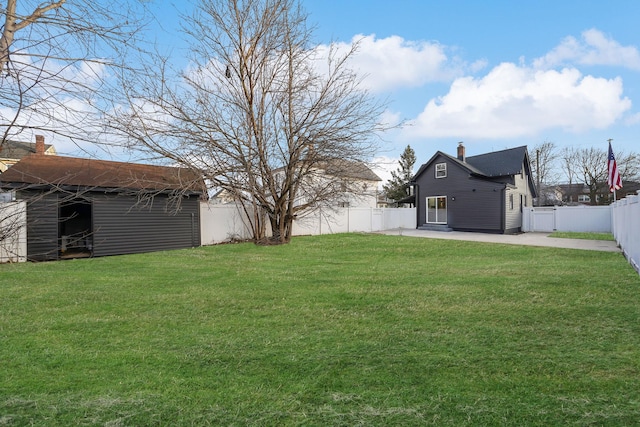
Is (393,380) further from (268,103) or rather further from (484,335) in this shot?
(268,103)

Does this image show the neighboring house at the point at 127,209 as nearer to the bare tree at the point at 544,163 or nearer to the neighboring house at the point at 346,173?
the neighboring house at the point at 346,173

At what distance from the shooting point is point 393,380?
246 cm

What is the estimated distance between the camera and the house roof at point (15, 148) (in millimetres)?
2812

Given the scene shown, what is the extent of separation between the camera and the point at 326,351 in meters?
3.00

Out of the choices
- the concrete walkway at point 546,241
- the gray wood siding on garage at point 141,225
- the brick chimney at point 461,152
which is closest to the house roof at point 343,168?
the concrete walkway at point 546,241

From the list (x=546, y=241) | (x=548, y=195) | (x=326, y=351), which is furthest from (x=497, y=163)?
(x=548, y=195)

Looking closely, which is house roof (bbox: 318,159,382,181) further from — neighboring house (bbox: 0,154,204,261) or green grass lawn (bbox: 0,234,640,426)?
green grass lawn (bbox: 0,234,640,426)

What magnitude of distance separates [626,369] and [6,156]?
5414mm

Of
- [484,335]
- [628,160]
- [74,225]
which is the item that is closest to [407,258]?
[484,335]

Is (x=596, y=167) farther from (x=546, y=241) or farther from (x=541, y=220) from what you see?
(x=546, y=241)

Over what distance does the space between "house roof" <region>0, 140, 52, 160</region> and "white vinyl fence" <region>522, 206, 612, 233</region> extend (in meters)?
21.5

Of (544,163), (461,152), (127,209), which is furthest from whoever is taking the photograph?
(544,163)

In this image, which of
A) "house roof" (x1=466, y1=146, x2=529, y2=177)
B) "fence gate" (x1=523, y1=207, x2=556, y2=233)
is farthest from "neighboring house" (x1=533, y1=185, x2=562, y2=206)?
"fence gate" (x1=523, y1=207, x2=556, y2=233)

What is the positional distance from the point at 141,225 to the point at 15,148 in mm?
9782
